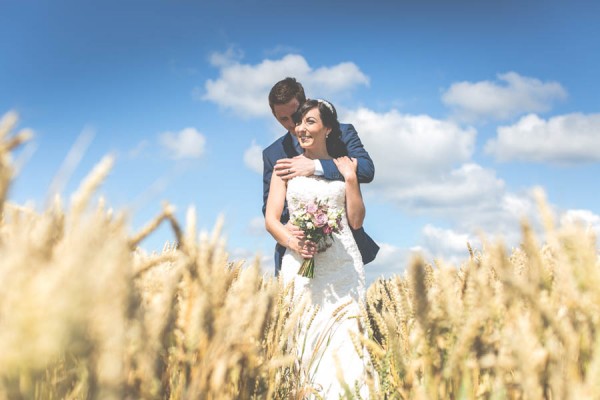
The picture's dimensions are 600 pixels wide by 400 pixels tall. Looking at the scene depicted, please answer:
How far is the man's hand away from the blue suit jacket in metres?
0.16

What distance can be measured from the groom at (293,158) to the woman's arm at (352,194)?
10 cm

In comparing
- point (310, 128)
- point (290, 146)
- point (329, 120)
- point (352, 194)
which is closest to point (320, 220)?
point (352, 194)

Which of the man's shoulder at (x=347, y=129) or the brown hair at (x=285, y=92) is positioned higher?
the brown hair at (x=285, y=92)

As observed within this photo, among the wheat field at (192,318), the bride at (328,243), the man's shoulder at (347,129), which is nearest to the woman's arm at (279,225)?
the bride at (328,243)

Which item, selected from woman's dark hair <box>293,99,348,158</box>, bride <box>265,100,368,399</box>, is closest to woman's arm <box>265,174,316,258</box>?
bride <box>265,100,368,399</box>

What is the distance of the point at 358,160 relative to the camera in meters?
6.24

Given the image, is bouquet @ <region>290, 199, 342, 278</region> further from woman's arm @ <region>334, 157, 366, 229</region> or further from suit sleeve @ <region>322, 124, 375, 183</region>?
suit sleeve @ <region>322, 124, 375, 183</region>

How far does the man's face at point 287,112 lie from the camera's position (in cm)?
707

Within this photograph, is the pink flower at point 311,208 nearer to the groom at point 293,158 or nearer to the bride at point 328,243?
the bride at point 328,243

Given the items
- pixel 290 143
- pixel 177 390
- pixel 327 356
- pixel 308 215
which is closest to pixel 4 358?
pixel 177 390

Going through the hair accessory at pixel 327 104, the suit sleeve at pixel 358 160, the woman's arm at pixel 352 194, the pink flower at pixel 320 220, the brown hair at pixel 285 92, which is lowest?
the pink flower at pixel 320 220

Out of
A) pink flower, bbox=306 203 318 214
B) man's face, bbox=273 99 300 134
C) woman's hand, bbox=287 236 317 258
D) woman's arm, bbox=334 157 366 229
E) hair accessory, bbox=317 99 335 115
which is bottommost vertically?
woman's hand, bbox=287 236 317 258

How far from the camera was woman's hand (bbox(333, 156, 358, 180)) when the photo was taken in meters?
5.72

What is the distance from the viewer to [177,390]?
141 centimetres
